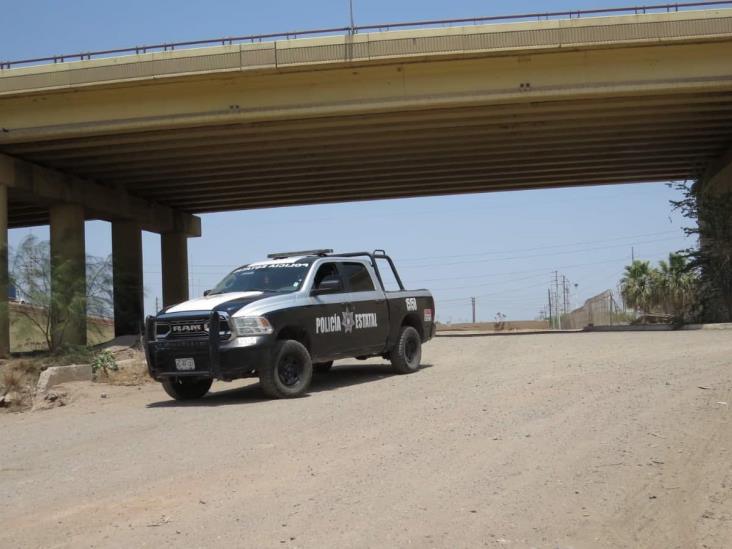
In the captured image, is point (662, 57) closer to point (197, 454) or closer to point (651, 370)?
point (651, 370)

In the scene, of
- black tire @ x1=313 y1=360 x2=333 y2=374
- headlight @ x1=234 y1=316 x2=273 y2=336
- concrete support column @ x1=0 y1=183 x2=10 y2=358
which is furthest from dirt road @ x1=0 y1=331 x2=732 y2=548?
concrete support column @ x1=0 y1=183 x2=10 y2=358

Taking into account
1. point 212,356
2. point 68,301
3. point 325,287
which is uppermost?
point 68,301

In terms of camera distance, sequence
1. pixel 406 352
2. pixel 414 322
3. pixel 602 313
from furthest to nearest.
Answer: pixel 602 313, pixel 414 322, pixel 406 352

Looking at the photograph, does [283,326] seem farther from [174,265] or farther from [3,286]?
[174,265]

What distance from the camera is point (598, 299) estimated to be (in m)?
44.7

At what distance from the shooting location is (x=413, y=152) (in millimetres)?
29875

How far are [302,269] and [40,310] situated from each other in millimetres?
9357

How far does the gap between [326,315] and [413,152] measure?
18.4 metres

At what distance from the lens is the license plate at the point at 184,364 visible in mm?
11273

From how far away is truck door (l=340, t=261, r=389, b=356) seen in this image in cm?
1303

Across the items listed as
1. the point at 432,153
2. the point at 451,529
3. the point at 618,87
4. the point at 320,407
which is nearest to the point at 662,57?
the point at 618,87

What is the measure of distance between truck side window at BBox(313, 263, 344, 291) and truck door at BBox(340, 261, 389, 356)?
0.16 metres

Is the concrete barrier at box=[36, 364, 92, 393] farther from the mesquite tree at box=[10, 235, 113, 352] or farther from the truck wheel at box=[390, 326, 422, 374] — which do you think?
the truck wheel at box=[390, 326, 422, 374]

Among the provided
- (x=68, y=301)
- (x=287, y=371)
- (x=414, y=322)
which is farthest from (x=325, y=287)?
(x=68, y=301)
